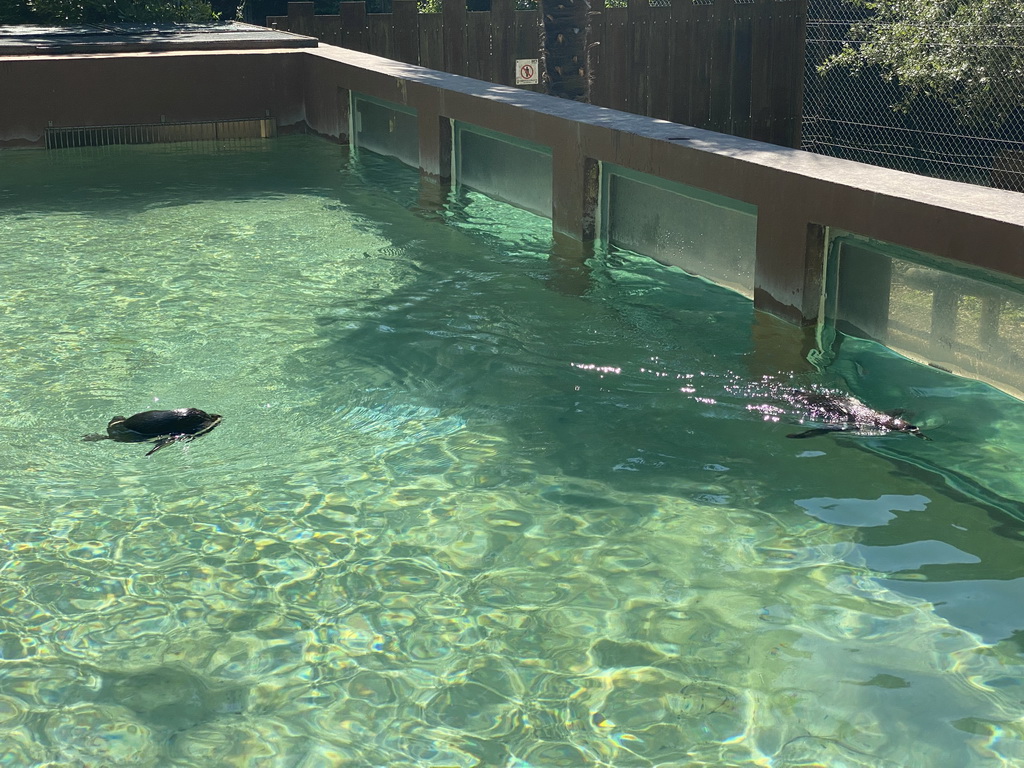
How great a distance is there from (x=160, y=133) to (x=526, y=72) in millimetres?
4593

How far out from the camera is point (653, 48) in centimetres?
1509

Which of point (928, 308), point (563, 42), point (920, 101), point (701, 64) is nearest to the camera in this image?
point (928, 308)

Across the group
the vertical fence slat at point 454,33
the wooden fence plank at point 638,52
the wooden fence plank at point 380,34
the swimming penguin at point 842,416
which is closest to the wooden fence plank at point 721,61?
the wooden fence plank at point 638,52

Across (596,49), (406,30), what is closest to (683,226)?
(596,49)

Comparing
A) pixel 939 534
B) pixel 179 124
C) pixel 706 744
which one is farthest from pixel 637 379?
pixel 179 124

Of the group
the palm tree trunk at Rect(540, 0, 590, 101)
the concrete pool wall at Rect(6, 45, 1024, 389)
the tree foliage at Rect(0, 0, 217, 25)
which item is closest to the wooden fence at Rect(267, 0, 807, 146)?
the palm tree trunk at Rect(540, 0, 590, 101)

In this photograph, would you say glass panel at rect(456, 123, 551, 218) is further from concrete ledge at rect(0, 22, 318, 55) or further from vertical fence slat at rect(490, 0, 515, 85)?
concrete ledge at rect(0, 22, 318, 55)

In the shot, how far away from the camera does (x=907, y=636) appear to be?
14.0 feet

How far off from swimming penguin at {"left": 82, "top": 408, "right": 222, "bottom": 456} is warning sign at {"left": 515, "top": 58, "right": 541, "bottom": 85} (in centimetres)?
973

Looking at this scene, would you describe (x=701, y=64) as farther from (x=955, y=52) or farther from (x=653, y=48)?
(x=955, y=52)

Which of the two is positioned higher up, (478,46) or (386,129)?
(478,46)

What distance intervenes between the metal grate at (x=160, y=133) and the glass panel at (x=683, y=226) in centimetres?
679

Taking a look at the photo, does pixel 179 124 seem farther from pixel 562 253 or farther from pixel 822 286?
pixel 822 286

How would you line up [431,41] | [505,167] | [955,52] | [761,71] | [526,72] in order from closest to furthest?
[505,167] < [955,52] < [526,72] < [431,41] < [761,71]
